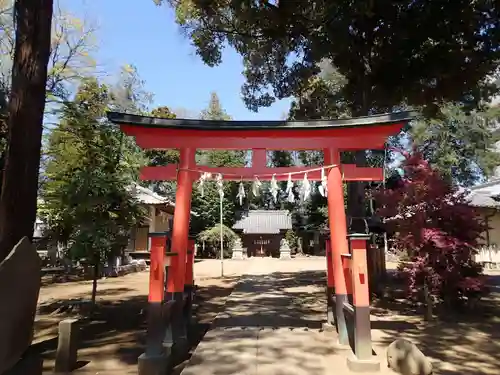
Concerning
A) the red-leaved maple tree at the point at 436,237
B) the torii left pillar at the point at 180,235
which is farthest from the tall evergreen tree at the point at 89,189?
the red-leaved maple tree at the point at 436,237

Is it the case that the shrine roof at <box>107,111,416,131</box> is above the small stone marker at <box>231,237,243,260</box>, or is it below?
above

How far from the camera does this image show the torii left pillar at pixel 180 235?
585 centimetres

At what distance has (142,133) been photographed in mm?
5895

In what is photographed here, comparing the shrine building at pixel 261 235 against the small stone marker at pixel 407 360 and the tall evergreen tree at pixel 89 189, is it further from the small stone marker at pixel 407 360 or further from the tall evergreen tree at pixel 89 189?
the small stone marker at pixel 407 360

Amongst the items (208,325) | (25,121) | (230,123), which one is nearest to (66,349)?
(208,325)

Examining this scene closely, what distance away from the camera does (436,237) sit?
7.21m

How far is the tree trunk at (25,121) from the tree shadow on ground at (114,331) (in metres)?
2.08

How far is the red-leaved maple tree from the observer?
7.31 meters

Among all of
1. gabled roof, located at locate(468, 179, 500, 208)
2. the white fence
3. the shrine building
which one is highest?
gabled roof, located at locate(468, 179, 500, 208)

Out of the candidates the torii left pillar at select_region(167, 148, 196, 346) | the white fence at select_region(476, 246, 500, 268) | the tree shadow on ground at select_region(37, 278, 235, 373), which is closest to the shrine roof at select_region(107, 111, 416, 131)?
the torii left pillar at select_region(167, 148, 196, 346)

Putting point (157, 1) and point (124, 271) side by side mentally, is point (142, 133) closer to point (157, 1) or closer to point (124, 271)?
point (157, 1)

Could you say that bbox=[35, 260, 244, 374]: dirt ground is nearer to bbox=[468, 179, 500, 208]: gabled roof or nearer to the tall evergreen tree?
the tall evergreen tree

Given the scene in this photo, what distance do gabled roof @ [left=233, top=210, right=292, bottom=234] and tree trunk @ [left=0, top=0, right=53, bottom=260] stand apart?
95.3ft

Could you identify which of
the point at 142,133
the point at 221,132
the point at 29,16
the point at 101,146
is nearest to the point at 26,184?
the point at 142,133
